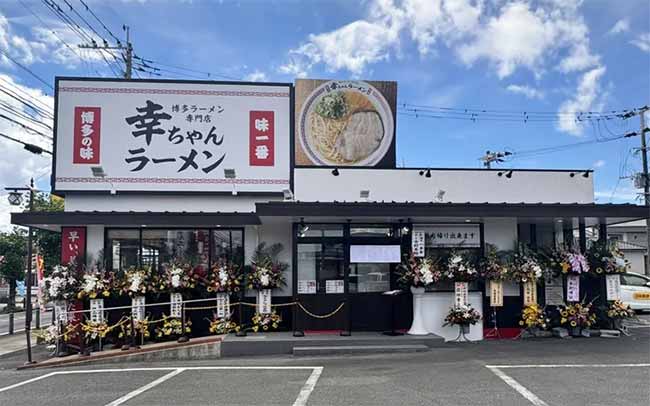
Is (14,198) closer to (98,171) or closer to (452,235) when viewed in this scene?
(98,171)

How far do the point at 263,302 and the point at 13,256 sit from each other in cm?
2621

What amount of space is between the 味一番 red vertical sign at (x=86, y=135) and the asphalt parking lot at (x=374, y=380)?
515cm

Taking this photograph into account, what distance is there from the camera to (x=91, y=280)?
10.4 metres

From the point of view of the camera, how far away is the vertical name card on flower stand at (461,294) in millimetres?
10625

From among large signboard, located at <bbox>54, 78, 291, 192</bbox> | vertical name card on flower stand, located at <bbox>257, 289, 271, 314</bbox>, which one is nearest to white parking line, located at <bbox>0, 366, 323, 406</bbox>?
vertical name card on flower stand, located at <bbox>257, 289, 271, 314</bbox>

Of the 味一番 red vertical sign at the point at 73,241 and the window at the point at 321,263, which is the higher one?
the 味一番 red vertical sign at the point at 73,241

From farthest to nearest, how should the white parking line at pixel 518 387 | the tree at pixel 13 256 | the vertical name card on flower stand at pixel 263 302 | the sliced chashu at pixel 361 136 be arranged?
the tree at pixel 13 256
the sliced chashu at pixel 361 136
the vertical name card on flower stand at pixel 263 302
the white parking line at pixel 518 387

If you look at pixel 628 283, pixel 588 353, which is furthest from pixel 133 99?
pixel 628 283

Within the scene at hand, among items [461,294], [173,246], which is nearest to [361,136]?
[461,294]

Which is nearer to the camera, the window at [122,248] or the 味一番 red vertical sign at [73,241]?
the 味一番 red vertical sign at [73,241]

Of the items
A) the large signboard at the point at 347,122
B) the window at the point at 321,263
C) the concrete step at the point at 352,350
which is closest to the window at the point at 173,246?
the window at the point at 321,263

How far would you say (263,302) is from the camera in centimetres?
1098

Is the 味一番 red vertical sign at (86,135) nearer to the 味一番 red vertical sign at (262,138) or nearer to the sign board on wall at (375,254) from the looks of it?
the 味一番 red vertical sign at (262,138)

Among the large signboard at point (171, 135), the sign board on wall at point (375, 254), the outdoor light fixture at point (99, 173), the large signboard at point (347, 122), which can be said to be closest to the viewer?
the sign board on wall at point (375, 254)
